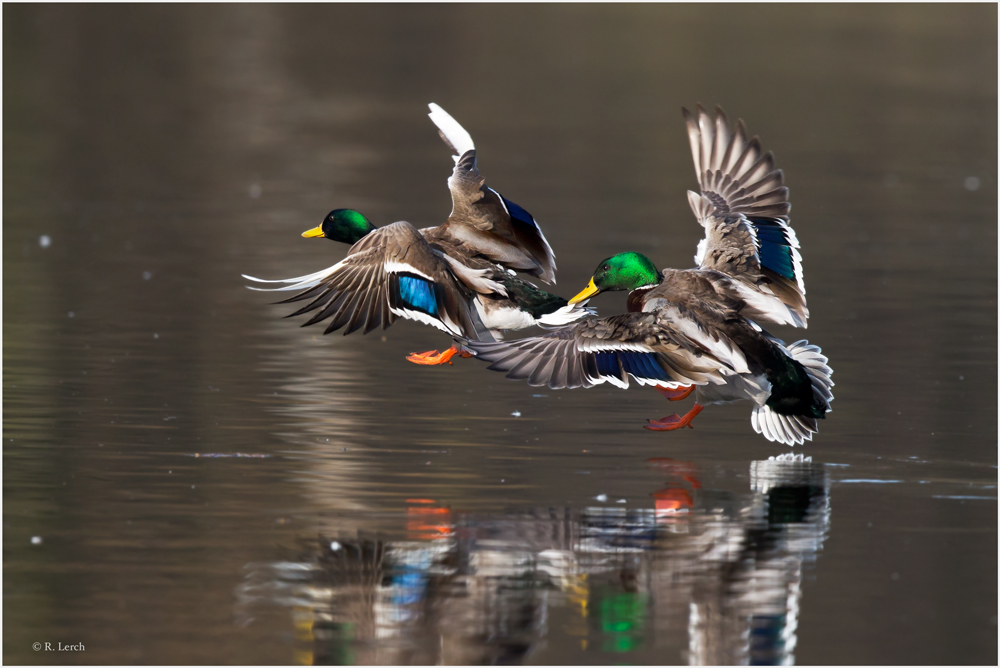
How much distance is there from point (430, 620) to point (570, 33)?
4739 cm

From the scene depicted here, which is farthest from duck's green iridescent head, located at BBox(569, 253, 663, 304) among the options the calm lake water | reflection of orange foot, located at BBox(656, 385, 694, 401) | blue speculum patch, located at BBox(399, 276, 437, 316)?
blue speculum patch, located at BBox(399, 276, 437, 316)

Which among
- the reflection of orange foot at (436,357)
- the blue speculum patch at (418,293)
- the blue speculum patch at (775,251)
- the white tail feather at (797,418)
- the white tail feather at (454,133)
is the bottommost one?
the white tail feather at (797,418)

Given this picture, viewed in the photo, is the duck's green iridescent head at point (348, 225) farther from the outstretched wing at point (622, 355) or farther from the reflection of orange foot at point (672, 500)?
the reflection of orange foot at point (672, 500)

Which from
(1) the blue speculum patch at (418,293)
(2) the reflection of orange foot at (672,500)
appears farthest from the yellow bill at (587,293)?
(2) the reflection of orange foot at (672,500)

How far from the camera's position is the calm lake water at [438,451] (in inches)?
259

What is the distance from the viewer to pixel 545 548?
7457mm

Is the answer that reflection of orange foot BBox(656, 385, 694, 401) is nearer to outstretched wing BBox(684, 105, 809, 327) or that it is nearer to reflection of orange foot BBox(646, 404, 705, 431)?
reflection of orange foot BBox(646, 404, 705, 431)

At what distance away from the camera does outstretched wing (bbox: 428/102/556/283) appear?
11.1 m

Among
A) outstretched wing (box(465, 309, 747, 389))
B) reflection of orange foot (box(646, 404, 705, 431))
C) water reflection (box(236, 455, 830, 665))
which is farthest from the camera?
reflection of orange foot (box(646, 404, 705, 431))

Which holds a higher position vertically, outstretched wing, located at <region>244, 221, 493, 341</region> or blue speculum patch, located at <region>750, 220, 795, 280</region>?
blue speculum patch, located at <region>750, 220, 795, 280</region>

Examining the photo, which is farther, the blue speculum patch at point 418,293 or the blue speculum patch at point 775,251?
the blue speculum patch at point 775,251

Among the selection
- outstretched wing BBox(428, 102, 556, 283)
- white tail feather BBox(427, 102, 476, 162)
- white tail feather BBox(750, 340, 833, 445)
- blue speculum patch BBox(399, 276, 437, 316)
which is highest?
white tail feather BBox(427, 102, 476, 162)

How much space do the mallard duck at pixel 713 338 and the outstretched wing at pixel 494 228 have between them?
0.91m

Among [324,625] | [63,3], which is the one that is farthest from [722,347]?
[63,3]
